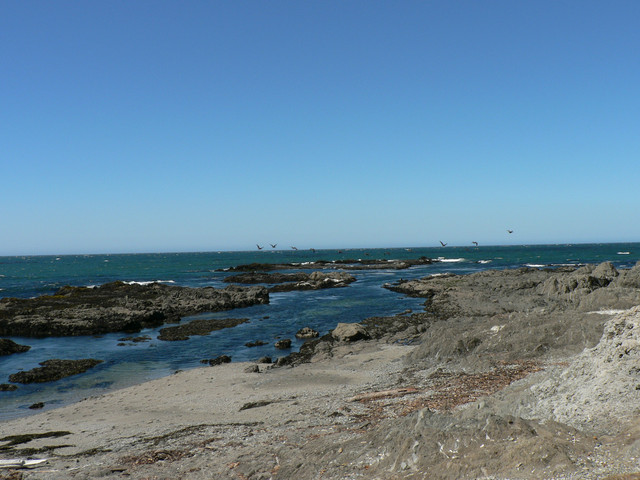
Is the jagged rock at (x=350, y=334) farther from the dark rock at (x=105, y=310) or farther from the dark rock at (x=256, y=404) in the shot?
the dark rock at (x=105, y=310)

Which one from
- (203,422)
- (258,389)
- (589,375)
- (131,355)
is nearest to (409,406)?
(589,375)

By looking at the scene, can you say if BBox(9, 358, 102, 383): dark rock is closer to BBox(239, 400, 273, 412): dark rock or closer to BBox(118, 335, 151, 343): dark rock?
BBox(118, 335, 151, 343): dark rock

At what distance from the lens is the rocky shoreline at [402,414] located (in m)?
6.62

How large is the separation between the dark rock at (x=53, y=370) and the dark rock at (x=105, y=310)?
9896mm

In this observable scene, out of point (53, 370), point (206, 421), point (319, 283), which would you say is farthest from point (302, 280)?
point (206, 421)

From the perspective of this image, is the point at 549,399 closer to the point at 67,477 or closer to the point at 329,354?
the point at 67,477

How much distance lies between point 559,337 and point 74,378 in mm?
21696

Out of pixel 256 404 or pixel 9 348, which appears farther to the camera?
pixel 9 348

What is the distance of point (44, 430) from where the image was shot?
13258 mm

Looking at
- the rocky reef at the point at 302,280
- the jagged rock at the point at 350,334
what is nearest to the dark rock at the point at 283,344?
the jagged rock at the point at 350,334

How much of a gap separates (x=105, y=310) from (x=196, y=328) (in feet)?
34.0

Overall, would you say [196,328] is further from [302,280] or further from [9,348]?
[302,280]

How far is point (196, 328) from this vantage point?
32.9 m

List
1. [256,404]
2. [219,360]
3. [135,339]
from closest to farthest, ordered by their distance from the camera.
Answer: [256,404] < [219,360] < [135,339]
